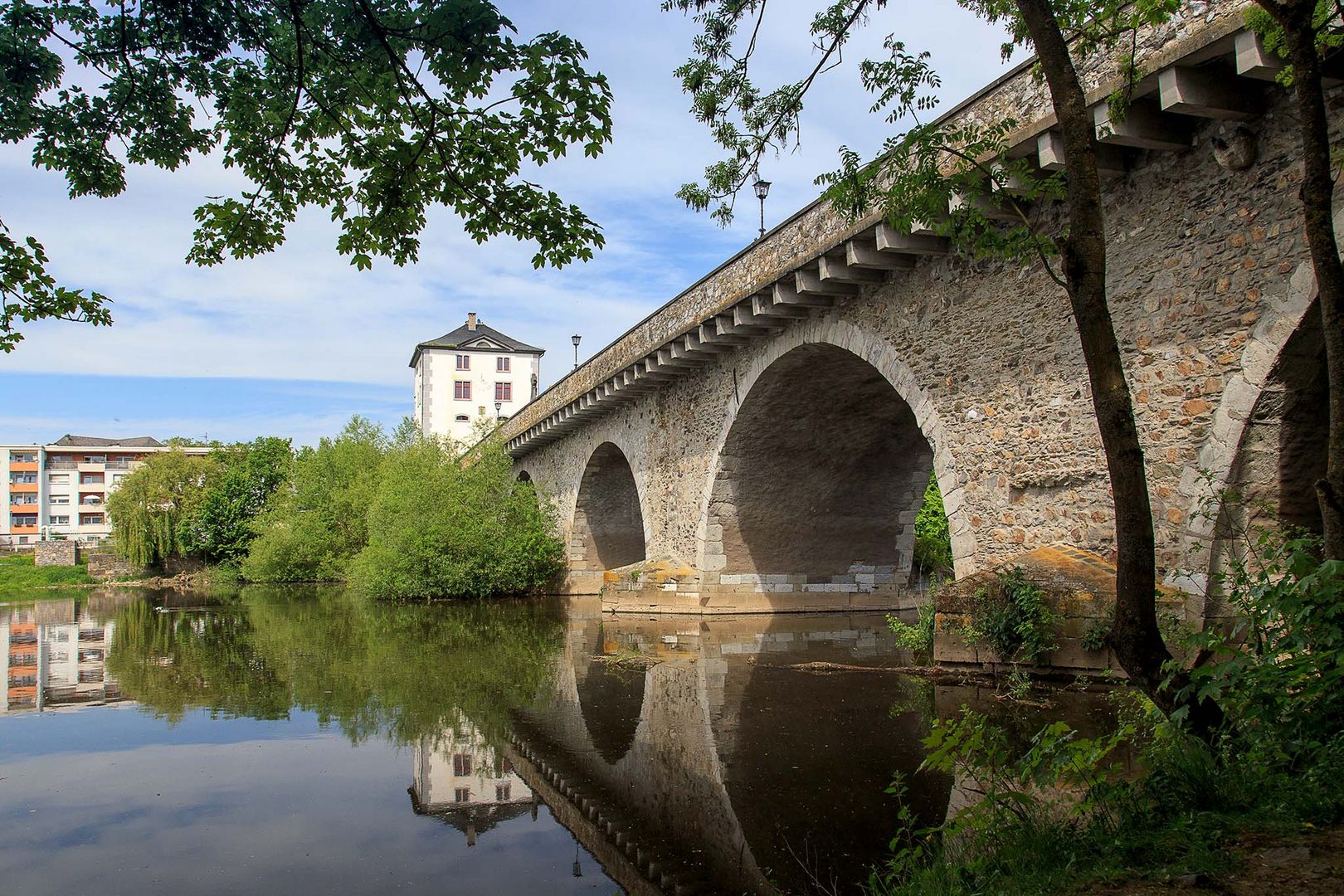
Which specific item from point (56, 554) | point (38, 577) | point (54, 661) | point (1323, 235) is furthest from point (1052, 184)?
point (56, 554)

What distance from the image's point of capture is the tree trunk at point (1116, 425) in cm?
386

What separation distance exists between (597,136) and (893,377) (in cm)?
681

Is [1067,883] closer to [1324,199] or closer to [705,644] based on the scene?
[1324,199]

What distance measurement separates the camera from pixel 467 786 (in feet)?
20.1

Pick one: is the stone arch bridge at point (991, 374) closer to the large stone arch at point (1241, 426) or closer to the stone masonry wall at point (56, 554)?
the large stone arch at point (1241, 426)

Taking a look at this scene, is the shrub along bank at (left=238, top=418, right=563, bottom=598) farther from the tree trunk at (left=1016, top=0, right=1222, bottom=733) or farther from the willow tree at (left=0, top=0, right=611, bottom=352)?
the tree trunk at (left=1016, top=0, right=1222, bottom=733)

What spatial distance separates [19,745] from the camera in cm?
779

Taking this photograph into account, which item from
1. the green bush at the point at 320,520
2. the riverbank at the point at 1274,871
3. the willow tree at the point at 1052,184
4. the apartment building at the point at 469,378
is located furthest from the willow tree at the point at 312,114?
the apartment building at the point at 469,378

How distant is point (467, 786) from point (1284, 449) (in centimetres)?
570

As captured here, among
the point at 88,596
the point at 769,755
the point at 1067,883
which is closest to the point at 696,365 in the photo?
the point at 769,755

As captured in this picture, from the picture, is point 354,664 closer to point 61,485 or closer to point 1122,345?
point 1122,345

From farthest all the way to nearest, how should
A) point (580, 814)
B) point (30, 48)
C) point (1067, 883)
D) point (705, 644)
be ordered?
1. point (705, 644)
2. point (580, 814)
3. point (30, 48)
4. point (1067, 883)

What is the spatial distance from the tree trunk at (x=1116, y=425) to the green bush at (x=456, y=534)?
19713mm

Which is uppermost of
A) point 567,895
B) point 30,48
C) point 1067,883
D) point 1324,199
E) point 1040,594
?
point 30,48
